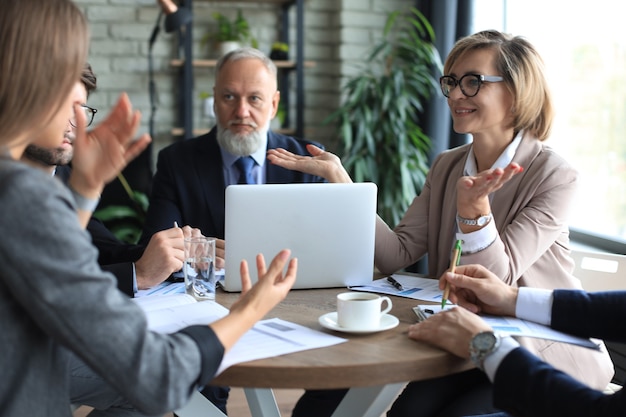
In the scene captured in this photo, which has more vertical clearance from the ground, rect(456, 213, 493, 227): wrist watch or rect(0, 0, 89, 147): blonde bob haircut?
rect(0, 0, 89, 147): blonde bob haircut

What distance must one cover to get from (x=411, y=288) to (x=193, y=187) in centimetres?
98

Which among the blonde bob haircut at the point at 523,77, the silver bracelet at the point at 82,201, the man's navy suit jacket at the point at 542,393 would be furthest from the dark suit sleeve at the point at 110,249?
the blonde bob haircut at the point at 523,77

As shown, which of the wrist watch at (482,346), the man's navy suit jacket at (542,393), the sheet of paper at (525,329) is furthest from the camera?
the sheet of paper at (525,329)

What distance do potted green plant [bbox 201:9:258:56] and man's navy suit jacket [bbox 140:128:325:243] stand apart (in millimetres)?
1937

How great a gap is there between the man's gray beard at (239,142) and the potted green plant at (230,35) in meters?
1.87

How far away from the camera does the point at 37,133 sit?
1.07 metres

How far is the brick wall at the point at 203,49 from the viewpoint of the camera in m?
4.43

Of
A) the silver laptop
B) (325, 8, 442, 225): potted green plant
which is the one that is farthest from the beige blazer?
(325, 8, 442, 225): potted green plant

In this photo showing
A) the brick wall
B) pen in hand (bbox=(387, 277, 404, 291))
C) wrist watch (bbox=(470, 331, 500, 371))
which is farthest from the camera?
the brick wall

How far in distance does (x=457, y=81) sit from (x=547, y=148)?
33 centimetres

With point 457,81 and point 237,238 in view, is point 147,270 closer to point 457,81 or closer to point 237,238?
point 237,238

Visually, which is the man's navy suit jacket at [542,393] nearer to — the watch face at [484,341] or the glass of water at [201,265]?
the watch face at [484,341]

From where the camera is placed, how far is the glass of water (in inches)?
68.2

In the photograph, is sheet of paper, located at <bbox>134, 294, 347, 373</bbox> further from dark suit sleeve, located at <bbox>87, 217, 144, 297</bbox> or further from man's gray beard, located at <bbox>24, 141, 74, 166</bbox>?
man's gray beard, located at <bbox>24, 141, 74, 166</bbox>
